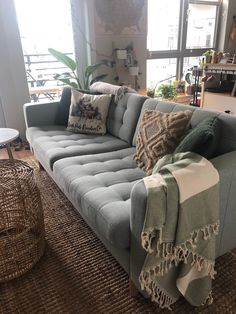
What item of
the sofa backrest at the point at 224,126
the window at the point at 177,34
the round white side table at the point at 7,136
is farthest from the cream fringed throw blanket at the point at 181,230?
the window at the point at 177,34

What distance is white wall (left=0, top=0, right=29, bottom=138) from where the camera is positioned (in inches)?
119

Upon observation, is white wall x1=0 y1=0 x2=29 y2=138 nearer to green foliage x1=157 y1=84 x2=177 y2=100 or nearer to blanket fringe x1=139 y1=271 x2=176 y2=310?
green foliage x1=157 y1=84 x2=177 y2=100

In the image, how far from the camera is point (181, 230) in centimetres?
105

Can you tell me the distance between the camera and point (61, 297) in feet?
4.36

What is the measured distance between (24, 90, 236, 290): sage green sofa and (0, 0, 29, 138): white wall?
0.86 meters

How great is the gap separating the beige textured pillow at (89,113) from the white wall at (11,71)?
1.22 m

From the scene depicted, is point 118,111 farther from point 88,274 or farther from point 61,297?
point 61,297

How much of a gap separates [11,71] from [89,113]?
57.9 inches

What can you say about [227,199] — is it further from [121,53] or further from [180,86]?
[180,86]

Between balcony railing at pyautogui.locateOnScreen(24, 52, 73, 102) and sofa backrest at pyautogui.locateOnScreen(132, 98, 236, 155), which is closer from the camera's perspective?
sofa backrest at pyautogui.locateOnScreen(132, 98, 236, 155)

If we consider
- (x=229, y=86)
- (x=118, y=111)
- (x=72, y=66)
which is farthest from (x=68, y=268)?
(x=229, y=86)

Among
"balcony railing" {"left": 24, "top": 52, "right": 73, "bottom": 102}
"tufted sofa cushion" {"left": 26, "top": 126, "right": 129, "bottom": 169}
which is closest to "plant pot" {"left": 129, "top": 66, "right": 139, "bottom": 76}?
"balcony railing" {"left": 24, "top": 52, "right": 73, "bottom": 102}

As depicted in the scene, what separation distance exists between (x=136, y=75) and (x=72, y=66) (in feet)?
3.63

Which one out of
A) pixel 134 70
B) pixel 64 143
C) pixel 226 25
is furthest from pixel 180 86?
pixel 64 143
